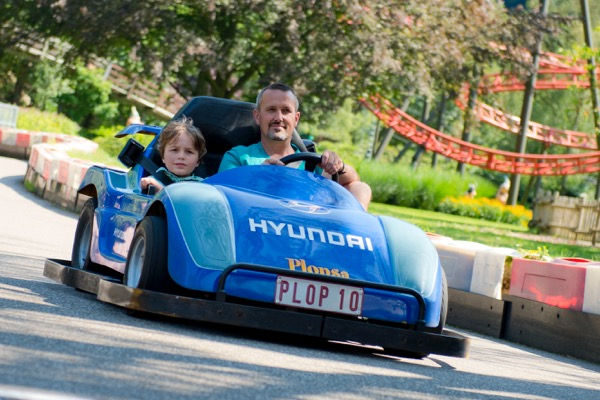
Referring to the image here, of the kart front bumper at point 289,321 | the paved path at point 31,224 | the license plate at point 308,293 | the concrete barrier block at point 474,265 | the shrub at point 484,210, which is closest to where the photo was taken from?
the kart front bumper at point 289,321

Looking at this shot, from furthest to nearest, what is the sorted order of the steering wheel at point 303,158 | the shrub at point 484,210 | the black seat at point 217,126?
the shrub at point 484,210 → the black seat at point 217,126 → the steering wheel at point 303,158

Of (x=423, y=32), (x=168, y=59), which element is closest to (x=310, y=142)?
(x=168, y=59)

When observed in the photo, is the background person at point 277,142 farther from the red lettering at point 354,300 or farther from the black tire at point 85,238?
the red lettering at point 354,300

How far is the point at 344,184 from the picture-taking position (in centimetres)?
778

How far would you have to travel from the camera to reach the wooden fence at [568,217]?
25.8 m

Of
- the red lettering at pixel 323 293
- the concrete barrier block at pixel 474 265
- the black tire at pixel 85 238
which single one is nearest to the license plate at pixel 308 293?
the red lettering at pixel 323 293

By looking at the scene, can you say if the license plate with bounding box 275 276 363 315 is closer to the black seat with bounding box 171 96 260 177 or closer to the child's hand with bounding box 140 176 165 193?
the child's hand with bounding box 140 176 165 193

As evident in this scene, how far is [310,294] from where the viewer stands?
6.06 metres

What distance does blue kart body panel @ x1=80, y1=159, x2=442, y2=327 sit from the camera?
20.1 feet

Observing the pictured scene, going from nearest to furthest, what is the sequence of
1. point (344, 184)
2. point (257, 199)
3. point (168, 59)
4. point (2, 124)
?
1. point (257, 199)
2. point (344, 184)
3. point (168, 59)
4. point (2, 124)

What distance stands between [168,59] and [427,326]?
1782 centimetres

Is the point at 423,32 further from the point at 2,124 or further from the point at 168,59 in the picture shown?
the point at 2,124

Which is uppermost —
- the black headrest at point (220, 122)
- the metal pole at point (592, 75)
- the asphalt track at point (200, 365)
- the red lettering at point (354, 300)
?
the metal pole at point (592, 75)

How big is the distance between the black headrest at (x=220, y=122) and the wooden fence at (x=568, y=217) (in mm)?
17744
